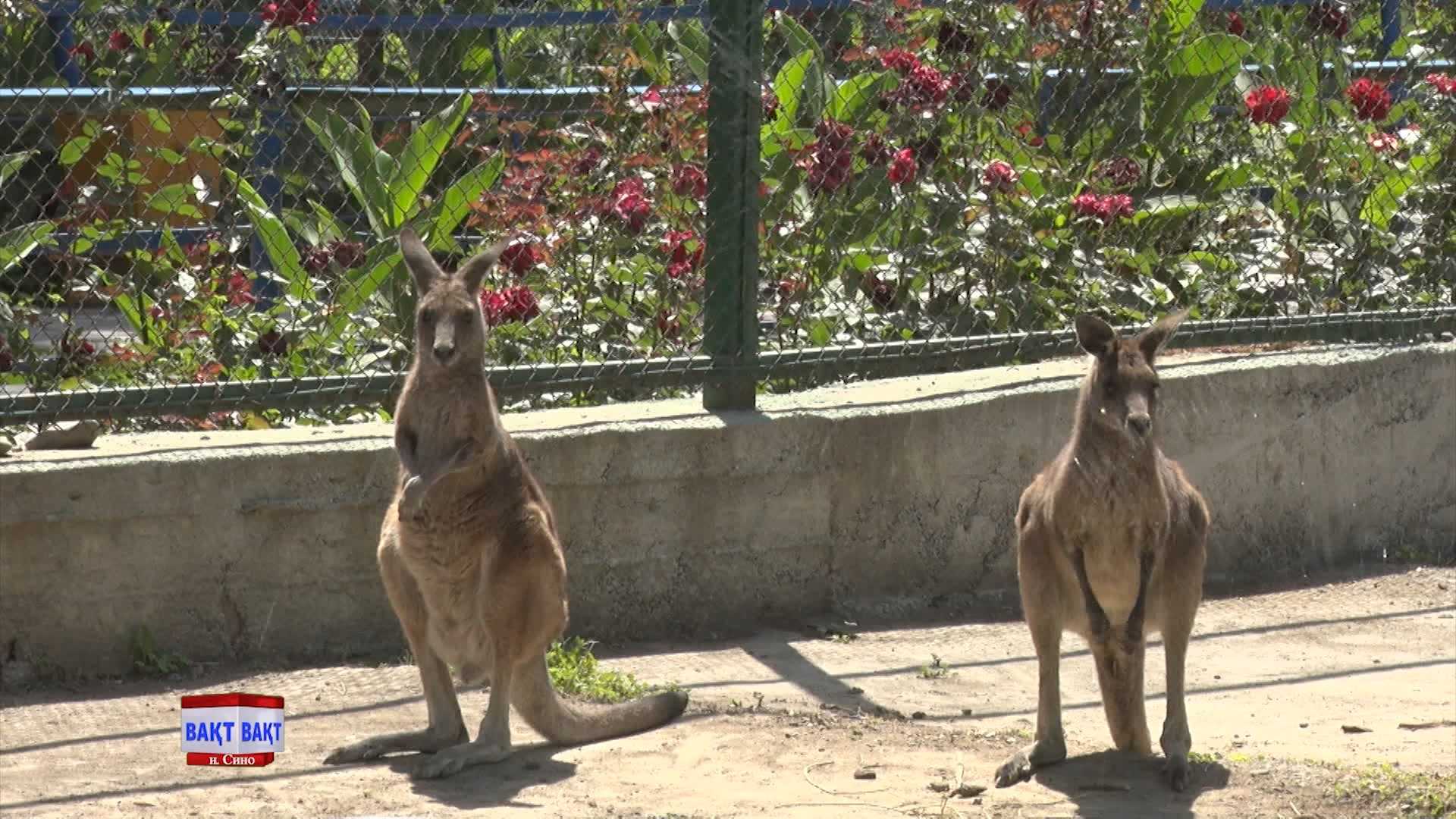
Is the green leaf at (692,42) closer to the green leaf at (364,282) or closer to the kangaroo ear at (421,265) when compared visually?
the green leaf at (364,282)

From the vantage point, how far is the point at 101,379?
6133 mm

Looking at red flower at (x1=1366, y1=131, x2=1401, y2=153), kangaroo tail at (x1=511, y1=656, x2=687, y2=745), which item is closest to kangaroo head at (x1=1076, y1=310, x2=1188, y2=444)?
kangaroo tail at (x1=511, y1=656, x2=687, y2=745)

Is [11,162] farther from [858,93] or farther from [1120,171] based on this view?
[1120,171]

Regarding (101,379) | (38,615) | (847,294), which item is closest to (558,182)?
(847,294)

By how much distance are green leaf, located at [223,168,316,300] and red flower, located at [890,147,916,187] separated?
2.11 meters

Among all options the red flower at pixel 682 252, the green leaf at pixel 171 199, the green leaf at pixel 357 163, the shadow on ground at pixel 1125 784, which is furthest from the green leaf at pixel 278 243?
the shadow on ground at pixel 1125 784

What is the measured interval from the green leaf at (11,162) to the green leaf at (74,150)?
0.30 feet

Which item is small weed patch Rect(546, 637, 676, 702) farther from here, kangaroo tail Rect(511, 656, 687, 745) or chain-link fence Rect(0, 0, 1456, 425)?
chain-link fence Rect(0, 0, 1456, 425)

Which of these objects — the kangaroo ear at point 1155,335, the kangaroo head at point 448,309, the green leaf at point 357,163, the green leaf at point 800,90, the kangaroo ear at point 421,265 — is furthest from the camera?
the green leaf at point 800,90

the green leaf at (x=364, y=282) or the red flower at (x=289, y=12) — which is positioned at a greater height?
the red flower at (x=289, y=12)

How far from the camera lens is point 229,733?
5.17 metres

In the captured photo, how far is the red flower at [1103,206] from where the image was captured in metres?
7.38

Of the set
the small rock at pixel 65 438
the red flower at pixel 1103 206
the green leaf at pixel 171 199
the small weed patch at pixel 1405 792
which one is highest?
the green leaf at pixel 171 199

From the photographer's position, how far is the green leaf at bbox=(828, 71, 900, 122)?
709 centimetres
